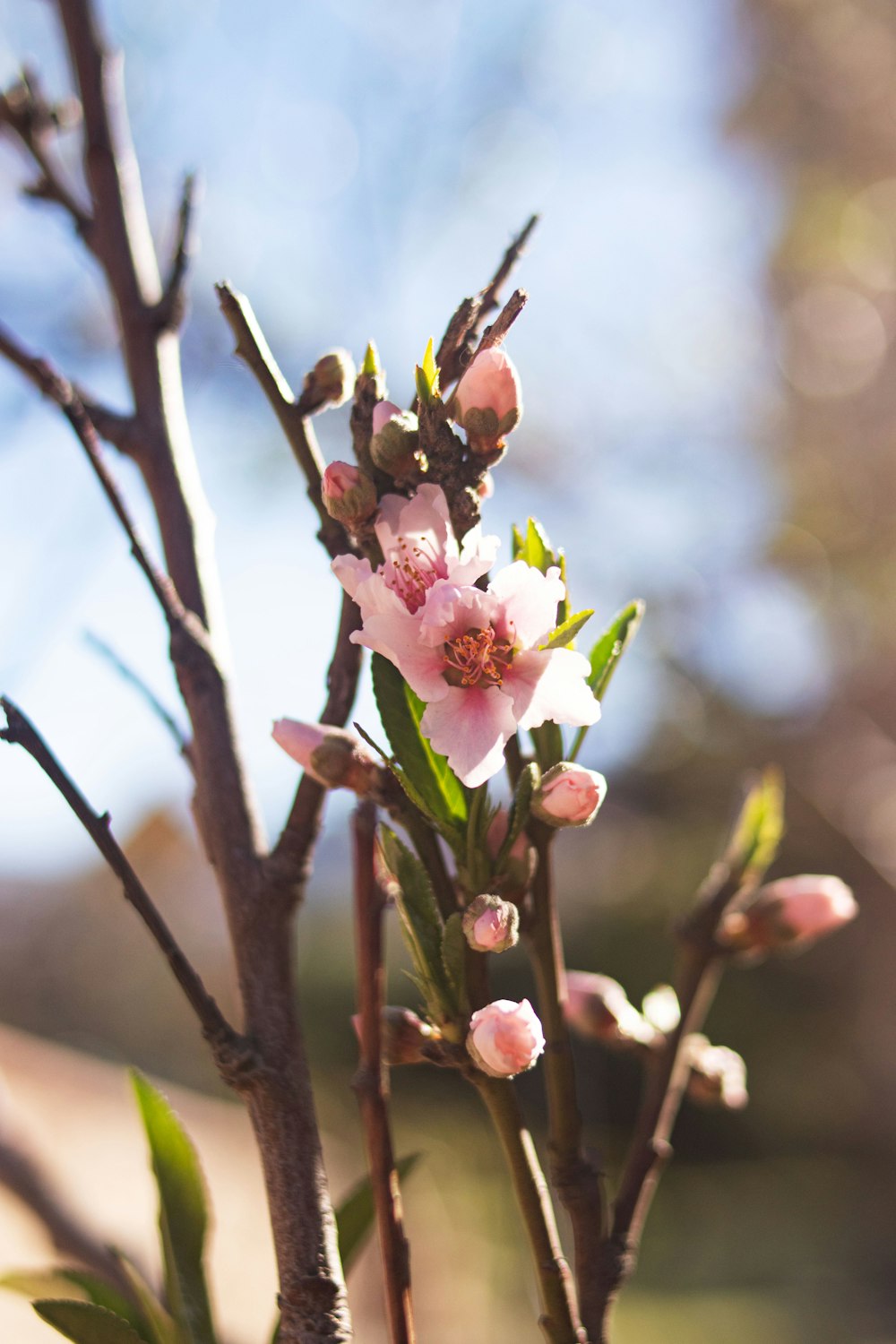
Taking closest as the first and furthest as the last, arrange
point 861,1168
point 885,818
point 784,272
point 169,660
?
point 169,660
point 885,818
point 861,1168
point 784,272

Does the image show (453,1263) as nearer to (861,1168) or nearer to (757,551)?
(861,1168)

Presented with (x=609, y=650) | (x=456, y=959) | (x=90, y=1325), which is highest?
(x=609, y=650)

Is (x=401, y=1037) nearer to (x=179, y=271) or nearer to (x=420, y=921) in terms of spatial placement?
(x=420, y=921)

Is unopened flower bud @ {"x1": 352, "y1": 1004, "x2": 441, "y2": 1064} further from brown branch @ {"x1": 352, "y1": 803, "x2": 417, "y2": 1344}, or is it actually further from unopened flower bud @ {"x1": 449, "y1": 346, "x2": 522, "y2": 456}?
unopened flower bud @ {"x1": 449, "y1": 346, "x2": 522, "y2": 456}

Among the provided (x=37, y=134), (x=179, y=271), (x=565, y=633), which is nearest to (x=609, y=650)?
(x=565, y=633)

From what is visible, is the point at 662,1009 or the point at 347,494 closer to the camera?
the point at 347,494

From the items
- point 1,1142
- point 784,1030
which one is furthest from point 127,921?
point 1,1142
